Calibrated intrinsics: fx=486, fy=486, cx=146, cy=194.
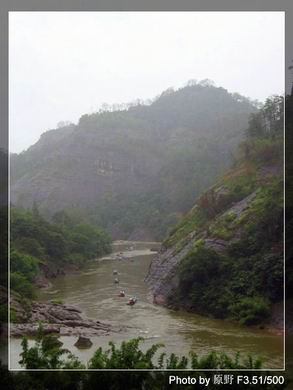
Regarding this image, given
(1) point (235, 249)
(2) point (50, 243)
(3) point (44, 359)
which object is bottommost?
(2) point (50, 243)

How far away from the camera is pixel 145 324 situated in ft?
35.7

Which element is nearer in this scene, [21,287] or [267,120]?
[21,287]

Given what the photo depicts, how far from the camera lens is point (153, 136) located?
33000 mm

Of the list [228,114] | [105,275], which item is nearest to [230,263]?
[105,275]

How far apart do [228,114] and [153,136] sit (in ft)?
20.9

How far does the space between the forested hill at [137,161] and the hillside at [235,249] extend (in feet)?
21.5

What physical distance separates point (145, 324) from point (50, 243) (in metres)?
10.3

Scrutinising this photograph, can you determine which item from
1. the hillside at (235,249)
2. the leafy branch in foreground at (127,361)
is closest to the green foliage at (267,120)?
the hillside at (235,249)

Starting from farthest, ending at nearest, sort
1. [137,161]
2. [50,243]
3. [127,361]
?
[137,161]
[50,243]
[127,361]

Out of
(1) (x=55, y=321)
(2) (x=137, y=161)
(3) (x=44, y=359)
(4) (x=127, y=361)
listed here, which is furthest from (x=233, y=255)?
(2) (x=137, y=161)

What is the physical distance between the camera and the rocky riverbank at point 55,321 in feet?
31.7

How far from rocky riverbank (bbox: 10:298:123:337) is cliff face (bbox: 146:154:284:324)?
9.04ft

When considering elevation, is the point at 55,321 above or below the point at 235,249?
below

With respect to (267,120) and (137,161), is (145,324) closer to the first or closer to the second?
(267,120)
